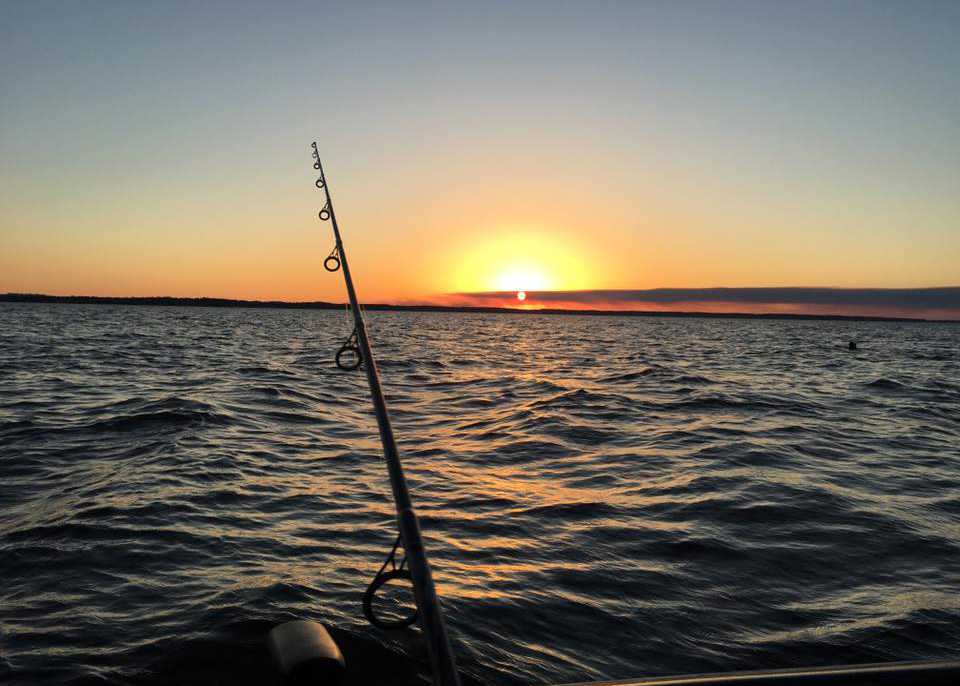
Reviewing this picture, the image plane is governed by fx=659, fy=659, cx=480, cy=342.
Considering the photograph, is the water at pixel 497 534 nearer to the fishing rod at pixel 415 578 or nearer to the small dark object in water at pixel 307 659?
the small dark object in water at pixel 307 659

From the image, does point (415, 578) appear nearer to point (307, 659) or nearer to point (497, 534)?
point (307, 659)

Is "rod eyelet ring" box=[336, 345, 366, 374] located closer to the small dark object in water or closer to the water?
the small dark object in water

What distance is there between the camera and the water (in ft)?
13.2

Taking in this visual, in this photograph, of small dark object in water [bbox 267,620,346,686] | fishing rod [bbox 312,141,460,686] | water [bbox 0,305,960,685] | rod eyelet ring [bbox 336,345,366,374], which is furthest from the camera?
water [bbox 0,305,960,685]

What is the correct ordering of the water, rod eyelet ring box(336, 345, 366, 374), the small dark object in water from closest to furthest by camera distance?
the small dark object in water → rod eyelet ring box(336, 345, 366, 374) → the water

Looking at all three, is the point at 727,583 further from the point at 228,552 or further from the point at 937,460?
the point at 937,460

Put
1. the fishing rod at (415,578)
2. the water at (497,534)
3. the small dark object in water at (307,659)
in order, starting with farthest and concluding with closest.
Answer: the water at (497,534) → the small dark object in water at (307,659) → the fishing rod at (415,578)

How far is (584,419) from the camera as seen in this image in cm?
1261

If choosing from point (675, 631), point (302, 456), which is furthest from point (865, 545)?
point (302, 456)

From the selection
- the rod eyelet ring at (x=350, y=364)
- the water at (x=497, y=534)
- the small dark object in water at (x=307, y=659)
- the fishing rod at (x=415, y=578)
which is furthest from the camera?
the water at (x=497, y=534)

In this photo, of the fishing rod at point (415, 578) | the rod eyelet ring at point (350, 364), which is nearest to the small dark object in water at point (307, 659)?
the fishing rod at point (415, 578)

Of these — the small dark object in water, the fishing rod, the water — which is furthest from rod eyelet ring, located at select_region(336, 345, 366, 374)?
the water

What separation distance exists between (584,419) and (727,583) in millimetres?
7588

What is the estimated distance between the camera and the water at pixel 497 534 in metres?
4.04
